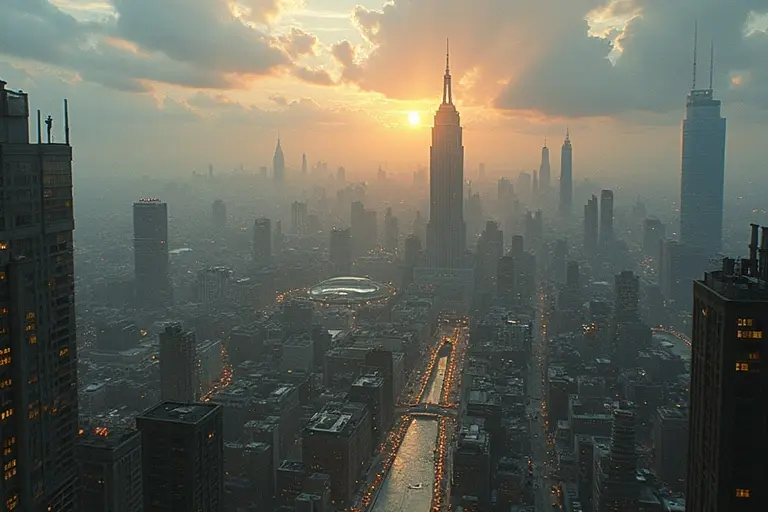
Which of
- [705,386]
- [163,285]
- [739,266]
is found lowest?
[163,285]

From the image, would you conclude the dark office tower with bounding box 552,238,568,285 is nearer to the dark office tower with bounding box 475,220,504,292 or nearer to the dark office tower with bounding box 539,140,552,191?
the dark office tower with bounding box 475,220,504,292

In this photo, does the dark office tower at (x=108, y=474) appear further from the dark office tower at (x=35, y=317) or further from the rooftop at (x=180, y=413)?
the dark office tower at (x=35, y=317)

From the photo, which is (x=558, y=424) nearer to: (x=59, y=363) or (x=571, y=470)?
(x=571, y=470)

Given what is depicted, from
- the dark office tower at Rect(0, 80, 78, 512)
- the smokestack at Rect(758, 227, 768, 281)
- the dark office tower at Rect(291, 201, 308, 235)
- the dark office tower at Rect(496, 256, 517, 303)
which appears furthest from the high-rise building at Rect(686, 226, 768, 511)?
the dark office tower at Rect(291, 201, 308, 235)

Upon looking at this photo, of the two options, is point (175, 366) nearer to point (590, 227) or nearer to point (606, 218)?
point (590, 227)

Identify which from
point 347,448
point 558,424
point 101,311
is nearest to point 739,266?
point 347,448

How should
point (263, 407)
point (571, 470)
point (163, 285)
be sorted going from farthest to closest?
point (163, 285) → point (263, 407) → point (571, 470)
